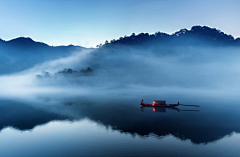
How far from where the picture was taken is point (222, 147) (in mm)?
32875

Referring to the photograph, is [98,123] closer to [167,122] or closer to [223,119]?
[167,122]

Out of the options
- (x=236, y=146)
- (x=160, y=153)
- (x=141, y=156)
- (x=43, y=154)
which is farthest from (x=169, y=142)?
(x=43, y=154)

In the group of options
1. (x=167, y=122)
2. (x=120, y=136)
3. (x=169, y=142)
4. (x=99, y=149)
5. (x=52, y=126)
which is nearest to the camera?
(x=99, y=149)

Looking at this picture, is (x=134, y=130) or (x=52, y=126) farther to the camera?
(x=52, y=126)

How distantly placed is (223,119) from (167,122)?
20770mm

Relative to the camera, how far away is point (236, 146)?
33500mm

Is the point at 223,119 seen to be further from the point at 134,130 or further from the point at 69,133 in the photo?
the point at 69,133

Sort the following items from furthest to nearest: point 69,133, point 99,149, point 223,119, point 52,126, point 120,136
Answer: point 223,119, point 52,126, point 69,133, point 120,136, point 99,149

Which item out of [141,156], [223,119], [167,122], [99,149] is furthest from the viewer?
[223,119]

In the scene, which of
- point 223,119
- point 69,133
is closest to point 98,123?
point 69,133

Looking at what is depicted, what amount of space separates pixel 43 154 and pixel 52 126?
1719 centimetres

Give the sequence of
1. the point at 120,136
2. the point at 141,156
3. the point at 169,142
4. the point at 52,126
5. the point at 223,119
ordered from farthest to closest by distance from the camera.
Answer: the point at 223,119 → the point at 52,126 → the point at 120,136 → the point at 169,142 → the point at 141,156

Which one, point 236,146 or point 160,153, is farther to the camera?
point 236,146

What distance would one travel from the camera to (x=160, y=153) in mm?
30500
